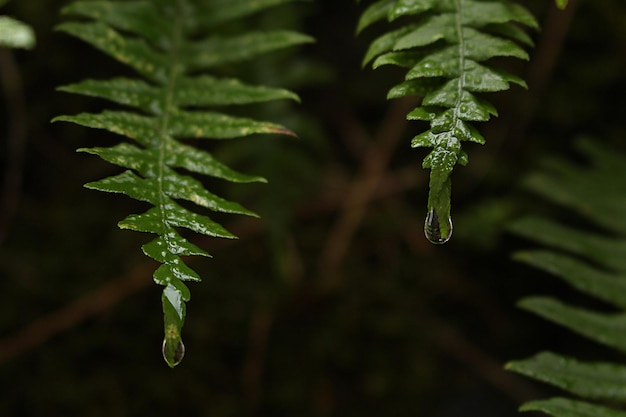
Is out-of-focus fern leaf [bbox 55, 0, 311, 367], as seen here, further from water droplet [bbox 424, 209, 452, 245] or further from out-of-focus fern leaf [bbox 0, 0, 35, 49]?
water droplet [bbox 424, 209, 452, 245]

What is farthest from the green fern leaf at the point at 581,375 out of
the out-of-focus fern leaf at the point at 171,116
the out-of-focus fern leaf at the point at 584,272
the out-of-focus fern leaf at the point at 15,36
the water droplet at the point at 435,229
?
the out-of-focus fern leaf at the point at 15,36

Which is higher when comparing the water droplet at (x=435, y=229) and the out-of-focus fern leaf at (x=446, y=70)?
the out-of-focus fern leaf at (x=446, y=70)

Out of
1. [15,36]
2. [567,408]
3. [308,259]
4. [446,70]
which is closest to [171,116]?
[15,36]

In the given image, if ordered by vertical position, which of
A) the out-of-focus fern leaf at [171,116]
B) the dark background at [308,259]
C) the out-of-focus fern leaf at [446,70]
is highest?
the out-of-focus fern leaf at [446,70]

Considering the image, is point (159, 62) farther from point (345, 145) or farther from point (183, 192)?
point (345, 145)

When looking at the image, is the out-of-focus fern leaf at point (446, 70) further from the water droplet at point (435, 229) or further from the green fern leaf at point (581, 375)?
the green fern leaf at point (581, 375)
